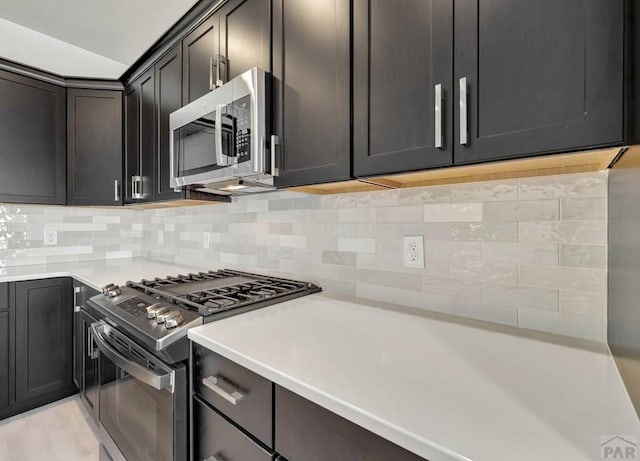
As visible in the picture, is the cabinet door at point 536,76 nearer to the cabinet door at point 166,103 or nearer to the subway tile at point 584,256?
the subway tile at point 584,256

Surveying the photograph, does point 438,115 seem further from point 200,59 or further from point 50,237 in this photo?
point 50,237

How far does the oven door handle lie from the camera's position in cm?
95

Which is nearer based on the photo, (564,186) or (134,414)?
(564,186)

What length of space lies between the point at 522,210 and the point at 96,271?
2.55 meters

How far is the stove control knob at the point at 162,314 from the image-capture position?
1.03m

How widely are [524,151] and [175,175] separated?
1601 mm

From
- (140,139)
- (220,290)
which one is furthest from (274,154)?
(140,139)

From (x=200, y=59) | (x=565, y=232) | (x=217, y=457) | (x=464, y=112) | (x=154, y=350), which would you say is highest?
(x=200, y=59)

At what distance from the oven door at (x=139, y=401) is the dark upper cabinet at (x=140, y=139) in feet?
3.31

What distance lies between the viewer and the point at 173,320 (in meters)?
0.99

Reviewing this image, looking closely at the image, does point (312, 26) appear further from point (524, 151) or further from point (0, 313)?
point (0, 313)

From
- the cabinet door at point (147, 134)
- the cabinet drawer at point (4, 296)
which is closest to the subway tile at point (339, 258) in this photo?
the cabinet door at point (147, 134)

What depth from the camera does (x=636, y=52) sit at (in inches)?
21.2

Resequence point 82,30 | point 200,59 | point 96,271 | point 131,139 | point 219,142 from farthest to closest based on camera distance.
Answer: point 131,139, point 96,271, point 82,30, point 200,59, point 219,142
